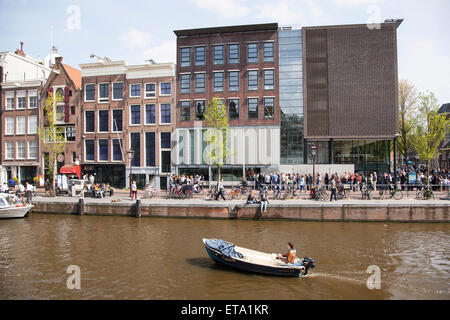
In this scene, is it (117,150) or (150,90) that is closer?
(150,90)

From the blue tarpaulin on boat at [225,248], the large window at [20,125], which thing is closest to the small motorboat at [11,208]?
the blue tarpaulin on boat at [225,248]

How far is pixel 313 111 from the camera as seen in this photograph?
A: 35.8m

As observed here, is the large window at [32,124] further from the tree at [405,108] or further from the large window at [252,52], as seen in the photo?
the tree at [405,108]

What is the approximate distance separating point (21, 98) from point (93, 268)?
38.0m

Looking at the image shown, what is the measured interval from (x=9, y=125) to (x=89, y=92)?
42.8 feet

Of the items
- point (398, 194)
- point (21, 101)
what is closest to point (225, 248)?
point (398, 194)

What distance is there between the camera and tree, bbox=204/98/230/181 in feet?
109

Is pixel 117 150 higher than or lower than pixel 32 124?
lower

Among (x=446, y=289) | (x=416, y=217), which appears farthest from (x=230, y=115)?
(x=446, y=289)

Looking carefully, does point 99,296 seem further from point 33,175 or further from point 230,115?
point 33,175

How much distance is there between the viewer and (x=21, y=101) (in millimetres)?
42031

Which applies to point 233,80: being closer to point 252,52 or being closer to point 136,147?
A: point 252,52

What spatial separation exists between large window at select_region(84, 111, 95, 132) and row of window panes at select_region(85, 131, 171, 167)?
57.0 inches

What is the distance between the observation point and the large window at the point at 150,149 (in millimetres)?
37312
